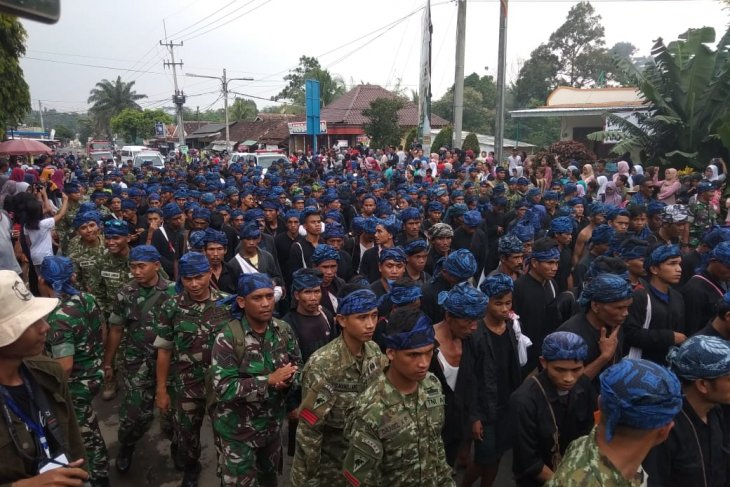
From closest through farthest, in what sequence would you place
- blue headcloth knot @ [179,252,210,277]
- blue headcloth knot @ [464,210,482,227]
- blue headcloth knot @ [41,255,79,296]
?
blue headcloth knot @ [41,255,79,296], blue headcloth knot @ [179,252,210,277], blue headcloth knot @ [464,210,482,227]

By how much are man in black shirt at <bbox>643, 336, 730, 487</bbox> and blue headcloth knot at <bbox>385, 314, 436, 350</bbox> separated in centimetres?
131

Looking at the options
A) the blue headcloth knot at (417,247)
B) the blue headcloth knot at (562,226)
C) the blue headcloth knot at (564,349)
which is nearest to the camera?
the blue headcloth knot at (564,349)

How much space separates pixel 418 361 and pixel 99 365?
2841 mm

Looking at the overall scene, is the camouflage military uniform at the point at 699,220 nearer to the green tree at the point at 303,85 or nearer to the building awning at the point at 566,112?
the building awning at the point at 566,112

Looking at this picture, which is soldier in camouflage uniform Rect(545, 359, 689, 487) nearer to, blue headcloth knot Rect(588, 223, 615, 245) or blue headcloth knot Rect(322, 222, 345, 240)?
blue headcloth knot Rect(588, 223, 615, 245)

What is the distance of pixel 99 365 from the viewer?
418 cm

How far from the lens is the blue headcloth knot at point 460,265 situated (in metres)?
4.68

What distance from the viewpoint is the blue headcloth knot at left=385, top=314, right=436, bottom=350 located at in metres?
2.72

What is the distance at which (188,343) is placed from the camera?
4.22 metres

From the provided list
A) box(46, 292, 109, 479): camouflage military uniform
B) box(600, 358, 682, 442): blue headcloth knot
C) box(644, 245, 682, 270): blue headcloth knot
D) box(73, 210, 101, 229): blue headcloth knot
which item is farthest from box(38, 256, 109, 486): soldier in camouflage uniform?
box(644, 245, 682, 270): blue headcloth knot

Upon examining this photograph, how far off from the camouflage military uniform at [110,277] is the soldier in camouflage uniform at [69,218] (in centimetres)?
365

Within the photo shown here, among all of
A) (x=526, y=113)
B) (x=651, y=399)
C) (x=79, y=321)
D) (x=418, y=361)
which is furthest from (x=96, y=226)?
(x=526, y=113)

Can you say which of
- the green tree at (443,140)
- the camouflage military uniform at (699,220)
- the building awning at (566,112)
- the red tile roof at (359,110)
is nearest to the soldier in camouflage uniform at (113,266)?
the camouflage military uniform at (699,220)

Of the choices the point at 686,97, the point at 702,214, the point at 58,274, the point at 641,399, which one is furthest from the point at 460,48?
the point at 641,399
